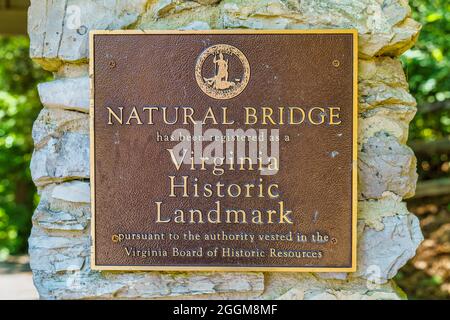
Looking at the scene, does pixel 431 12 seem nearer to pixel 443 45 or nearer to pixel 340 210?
pixel 443 45

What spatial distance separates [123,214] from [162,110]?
0.42 m

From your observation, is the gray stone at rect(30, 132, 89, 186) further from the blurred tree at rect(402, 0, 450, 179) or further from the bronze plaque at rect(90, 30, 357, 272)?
the blurred tree at rect(402, 0, 450, 179)

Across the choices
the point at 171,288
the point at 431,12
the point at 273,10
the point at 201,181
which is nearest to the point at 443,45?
the point at 431,12

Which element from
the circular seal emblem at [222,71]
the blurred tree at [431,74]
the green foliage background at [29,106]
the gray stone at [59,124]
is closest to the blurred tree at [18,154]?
the green foliage background at [29,106]

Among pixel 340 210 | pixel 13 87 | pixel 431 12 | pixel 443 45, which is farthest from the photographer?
pixel 13 87

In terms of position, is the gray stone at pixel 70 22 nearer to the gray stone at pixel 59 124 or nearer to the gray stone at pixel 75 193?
the gray stone at pixel 59 124

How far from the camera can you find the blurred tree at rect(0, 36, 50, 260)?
626 centimetres

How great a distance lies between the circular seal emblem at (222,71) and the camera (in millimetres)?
2014

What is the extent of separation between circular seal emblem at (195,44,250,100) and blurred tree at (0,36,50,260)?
4.62 metres

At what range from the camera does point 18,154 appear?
6336mm

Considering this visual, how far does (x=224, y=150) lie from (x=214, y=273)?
48 cm

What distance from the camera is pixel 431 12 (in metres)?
3.33

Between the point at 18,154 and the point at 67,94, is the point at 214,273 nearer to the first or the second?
the point at 67,94

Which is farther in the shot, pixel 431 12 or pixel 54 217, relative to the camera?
pixel 431 12
